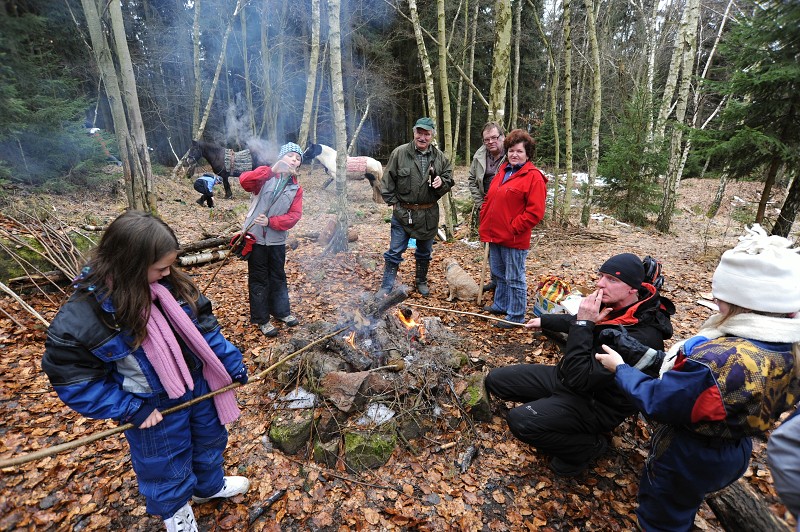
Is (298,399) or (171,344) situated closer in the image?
(171,344)

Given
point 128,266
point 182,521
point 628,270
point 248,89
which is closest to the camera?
point 128,266

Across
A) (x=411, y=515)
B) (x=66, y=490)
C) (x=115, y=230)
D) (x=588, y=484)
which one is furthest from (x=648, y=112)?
(x=66, y=490)

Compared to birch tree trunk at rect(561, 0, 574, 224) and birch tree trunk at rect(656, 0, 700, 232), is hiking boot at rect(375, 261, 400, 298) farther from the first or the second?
birch tree trunk at rect(656, 0, 700, 232)

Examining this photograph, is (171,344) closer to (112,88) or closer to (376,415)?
(376,415)

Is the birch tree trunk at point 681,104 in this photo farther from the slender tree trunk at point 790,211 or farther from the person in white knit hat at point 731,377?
the person in white knit hat at point 731,377

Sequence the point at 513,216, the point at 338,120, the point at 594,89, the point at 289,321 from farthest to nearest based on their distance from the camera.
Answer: the point at 594,89
the point at 338,120
the point at 289,321
the point at 513,216

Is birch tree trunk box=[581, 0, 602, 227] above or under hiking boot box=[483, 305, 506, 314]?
above

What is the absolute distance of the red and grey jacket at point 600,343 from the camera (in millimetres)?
2533

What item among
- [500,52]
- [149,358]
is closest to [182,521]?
[149,358]

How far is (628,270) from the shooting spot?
8.47 ft

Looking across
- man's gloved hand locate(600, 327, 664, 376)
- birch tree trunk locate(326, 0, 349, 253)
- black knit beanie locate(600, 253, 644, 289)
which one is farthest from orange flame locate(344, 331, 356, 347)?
birch tree trunk locate(326, 0, 349, 253)

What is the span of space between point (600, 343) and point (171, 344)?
2.82 meters

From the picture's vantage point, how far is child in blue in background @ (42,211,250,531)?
5.87 feet

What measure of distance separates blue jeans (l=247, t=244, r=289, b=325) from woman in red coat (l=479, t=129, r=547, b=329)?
2.75m
